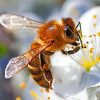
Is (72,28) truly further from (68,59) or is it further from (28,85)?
(28,85)

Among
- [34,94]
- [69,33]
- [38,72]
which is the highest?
[69,33]

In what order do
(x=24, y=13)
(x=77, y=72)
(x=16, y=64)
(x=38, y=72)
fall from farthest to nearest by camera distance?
1. (x=24, y=13)
2. (x=77, y=72)
3. (x=38, y=72)
4. (x=16, y=64)

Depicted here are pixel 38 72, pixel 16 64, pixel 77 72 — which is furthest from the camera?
pixel 77 72

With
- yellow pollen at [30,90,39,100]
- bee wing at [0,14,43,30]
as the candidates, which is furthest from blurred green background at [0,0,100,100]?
bee wing at [0,14,43,30]

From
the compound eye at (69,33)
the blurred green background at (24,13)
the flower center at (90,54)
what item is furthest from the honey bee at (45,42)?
→ the blurred green background at (24,13)

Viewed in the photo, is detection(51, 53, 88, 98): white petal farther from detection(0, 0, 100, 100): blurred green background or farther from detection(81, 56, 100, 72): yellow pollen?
detection(0, 0, 100, 100): blurred green background

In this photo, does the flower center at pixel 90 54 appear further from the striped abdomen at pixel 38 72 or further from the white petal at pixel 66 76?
the striped abdomen at pixel 38 72

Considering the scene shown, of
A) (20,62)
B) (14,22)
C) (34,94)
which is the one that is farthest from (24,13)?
(20,62)

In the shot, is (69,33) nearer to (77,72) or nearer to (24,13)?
(77,72)
